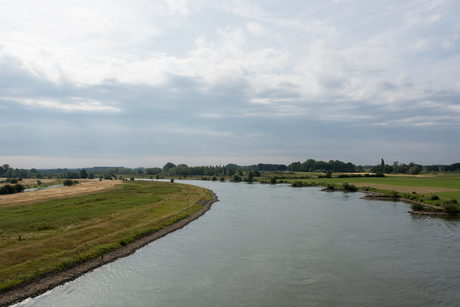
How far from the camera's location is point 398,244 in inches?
1135

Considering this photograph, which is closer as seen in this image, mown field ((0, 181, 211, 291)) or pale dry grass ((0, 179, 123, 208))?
mown field ((0, 181, 211, 291))

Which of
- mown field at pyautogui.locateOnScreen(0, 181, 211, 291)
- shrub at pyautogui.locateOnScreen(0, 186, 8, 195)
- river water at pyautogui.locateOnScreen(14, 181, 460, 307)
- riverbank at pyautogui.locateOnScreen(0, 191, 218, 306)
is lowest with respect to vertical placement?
river water at pyautogui.locateOnScreen(14, 181, 460, 307)

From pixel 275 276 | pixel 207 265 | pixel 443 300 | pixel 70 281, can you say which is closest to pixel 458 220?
pixel 443 300

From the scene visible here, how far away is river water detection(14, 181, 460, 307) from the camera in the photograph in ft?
56.2

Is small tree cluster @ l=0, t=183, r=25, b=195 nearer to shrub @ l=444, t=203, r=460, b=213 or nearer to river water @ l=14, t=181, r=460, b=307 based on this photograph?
river water @ l=14, t=181, r=460, b=307

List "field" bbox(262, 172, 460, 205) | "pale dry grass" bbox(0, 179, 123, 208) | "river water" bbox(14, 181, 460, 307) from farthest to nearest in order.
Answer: "field" bbox(262, 172, 460, 205) < "pale dry grass" bbox(0, 179, 123, 208) < "river water" bbox(14, 181, 460, 307)

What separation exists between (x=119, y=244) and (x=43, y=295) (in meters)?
10.5

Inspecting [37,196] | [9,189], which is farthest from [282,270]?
[9,189]

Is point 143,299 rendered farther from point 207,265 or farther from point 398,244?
point 398,244

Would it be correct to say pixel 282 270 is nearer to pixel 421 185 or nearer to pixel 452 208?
pixel 452 208

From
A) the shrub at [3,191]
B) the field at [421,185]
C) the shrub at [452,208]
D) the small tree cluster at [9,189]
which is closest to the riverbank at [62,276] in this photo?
the shrub at [452,208]

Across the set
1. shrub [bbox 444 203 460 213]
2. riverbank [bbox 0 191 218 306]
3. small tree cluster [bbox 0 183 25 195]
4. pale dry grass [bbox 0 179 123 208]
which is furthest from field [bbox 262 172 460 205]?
small tree cluster [bbox 0 183 25 195]

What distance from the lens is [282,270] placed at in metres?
21.3

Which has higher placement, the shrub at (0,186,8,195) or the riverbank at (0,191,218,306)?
the shrub at (0,186,8,195)
